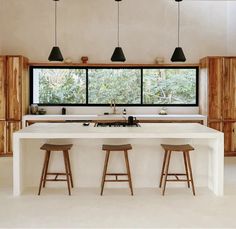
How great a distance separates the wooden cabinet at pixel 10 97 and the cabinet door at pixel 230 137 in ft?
14.3

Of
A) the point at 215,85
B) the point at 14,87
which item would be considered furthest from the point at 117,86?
the point at 14,87

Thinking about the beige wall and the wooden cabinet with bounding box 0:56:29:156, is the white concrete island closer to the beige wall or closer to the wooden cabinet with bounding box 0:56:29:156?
the wooden cabinet with bounding box 0:56:29:156

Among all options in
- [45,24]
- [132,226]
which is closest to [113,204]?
[132,226]

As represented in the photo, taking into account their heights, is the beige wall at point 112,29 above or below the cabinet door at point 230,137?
above

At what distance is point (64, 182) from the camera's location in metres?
5.25

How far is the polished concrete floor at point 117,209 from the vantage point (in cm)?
376

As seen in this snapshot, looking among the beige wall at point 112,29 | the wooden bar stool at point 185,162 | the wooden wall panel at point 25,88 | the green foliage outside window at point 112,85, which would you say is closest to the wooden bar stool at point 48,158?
the wooden bar stool at point 185,162

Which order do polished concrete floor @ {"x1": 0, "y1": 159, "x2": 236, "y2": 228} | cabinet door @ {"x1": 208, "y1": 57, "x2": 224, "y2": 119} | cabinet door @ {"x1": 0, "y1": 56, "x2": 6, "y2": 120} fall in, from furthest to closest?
cabinet door @ {"x1": 208, "y1": 57, "x2": 224, "y2": 119} → cabinet door @ {"x1": 0, "y1": 56, "x2": 6, "y2": 120} → polished concrete floor @ {"x1": 0, "y1": 159, "x2": 236, "y2": 228}

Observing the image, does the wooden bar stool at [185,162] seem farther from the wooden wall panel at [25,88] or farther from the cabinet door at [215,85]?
the wooden wall panel at [25,88]

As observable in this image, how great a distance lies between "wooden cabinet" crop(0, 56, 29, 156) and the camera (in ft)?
24.7

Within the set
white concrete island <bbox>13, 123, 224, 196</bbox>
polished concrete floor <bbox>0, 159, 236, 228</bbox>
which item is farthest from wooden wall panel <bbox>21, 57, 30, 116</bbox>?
polished concrete floor <bbox>0, 159, 236, 228</bbox>

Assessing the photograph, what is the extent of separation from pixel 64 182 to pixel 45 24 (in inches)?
167

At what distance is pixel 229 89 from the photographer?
A: 301 inches

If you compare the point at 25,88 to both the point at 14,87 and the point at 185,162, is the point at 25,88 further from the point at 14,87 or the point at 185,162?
the point at 185,162
